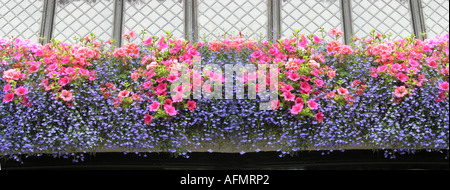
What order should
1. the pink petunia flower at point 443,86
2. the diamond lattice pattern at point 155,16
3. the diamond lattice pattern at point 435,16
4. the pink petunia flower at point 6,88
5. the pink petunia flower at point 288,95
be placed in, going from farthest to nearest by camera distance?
the diamond lattice pattern at point 155,16, the diamond lattice pattern at point 435,16, the pink petunia flower at point 6,88, the pink petunia flower at point 288,95, the pink petunia flower at point 443,86

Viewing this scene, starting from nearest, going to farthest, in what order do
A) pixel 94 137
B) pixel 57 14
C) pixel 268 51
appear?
pixel 94 137
pixel 268 51
pixel 57 14

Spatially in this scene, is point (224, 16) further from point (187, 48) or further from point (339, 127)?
point (339, 127)

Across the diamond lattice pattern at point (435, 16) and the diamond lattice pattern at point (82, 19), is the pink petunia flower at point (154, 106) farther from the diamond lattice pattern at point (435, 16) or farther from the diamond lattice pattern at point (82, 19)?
the diamond lattice pattern at point (435, 16)

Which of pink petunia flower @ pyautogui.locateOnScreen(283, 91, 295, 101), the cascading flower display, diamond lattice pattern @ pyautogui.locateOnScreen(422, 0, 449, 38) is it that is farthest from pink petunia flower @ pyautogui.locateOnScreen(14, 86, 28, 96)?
diamond lattice pattern @ pyautogui.locateOnScreen(422, 0, 449, 38)

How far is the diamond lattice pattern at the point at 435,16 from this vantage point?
4.94m

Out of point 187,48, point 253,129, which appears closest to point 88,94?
point 187,48

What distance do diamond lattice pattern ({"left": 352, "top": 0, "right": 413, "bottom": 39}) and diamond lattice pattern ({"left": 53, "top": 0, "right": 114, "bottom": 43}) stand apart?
273 cm

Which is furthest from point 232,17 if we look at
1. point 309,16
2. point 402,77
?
point 402,77

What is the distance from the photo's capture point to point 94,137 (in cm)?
303

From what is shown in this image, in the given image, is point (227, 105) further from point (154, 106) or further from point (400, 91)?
point (400, 91)

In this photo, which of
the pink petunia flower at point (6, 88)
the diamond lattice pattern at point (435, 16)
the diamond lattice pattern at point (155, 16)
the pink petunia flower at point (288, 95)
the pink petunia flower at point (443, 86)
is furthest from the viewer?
the diamond lattice pattern at point (155, 16)

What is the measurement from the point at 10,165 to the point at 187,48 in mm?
1567

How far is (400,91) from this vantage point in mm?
3033

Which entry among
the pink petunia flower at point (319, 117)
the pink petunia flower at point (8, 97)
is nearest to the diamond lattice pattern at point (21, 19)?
the pink petunia flower at point (8, 97)
